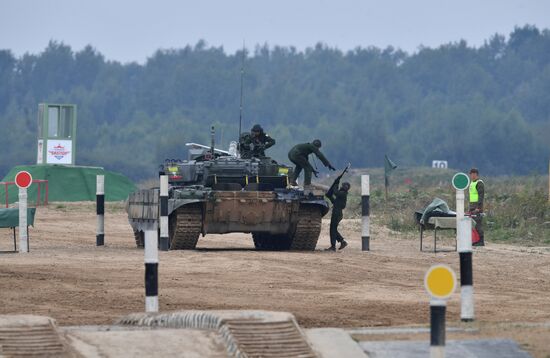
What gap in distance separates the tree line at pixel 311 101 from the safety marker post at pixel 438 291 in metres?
88.9

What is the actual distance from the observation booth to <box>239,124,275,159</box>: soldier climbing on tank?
21.9 metres

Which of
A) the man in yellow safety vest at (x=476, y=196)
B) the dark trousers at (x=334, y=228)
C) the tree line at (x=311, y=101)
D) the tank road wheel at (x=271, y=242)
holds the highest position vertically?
the tree line at (x=311, y=101)

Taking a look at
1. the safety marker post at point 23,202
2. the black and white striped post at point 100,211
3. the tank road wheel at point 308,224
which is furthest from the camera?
the black and white striped post at point 100,211

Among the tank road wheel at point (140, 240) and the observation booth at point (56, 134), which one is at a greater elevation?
the observation booth at point (56, 134)

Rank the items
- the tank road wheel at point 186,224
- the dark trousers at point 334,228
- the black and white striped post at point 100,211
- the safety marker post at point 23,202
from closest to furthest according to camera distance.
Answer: the safety marker post at point 23,202
the tank road wheel at point 186,224
the dark trousers at point 334,228
the black and white striped post at point 100,211

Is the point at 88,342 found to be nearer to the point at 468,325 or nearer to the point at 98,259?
the point at 468,325

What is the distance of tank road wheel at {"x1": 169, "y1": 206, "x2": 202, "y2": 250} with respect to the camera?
25.1 meters

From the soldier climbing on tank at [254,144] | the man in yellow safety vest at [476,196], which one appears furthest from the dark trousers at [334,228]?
the man in yellow safety vest at [476,196]

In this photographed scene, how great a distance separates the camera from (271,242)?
90.5 ft

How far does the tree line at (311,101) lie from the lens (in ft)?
381

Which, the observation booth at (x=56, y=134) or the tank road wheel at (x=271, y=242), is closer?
the tank road wheel at (x=271, y=242)

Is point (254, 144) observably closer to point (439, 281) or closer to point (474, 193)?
point (474, 193)

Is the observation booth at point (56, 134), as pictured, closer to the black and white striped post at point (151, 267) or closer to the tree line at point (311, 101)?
the black and white striped post at point (151, 267)

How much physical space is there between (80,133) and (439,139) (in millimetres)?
25997
